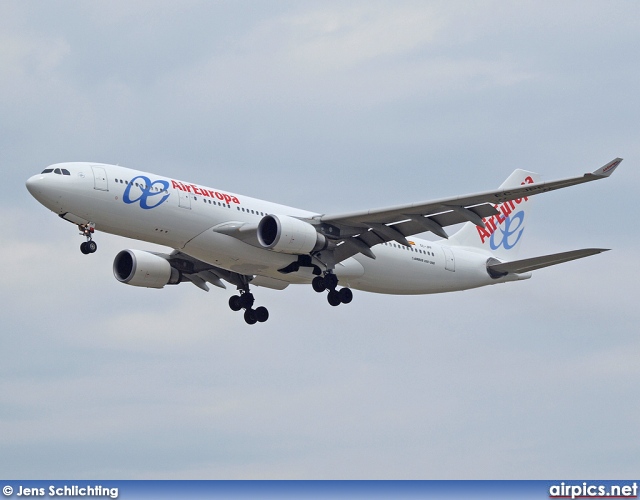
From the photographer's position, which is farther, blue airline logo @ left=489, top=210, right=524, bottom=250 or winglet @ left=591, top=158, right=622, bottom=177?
blue airline logo @ left=489, top=210, right=524, bottom=250

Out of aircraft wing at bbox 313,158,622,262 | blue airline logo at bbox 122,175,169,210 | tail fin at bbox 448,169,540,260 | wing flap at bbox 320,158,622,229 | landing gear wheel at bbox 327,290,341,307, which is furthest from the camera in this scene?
tail fin at bbox 448,169,540,260

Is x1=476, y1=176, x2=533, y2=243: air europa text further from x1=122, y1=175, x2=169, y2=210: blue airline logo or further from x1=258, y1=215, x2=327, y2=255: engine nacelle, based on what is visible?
x1=122, y1=175, x2=169, y2=210: blue airline logo

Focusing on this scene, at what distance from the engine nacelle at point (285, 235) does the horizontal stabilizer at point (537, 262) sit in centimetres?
1021

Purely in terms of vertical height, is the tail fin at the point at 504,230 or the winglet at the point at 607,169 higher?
the tail fin at the point at 504,230

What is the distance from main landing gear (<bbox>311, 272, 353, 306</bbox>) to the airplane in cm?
5

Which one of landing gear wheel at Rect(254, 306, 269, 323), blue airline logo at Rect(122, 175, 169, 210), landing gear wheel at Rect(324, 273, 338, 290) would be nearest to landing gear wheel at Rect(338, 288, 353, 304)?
landing gear wheel at Rect(324, 273, 338, 290)

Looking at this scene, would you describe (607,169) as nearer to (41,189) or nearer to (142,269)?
(41,189)

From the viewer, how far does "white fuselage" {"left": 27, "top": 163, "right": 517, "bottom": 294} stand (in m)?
42.2

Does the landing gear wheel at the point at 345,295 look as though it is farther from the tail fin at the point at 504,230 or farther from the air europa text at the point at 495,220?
the air europa text at the point at 495,220

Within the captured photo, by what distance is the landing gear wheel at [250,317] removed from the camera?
52.2m

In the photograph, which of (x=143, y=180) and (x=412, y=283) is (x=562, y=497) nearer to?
(x=412, y=283)

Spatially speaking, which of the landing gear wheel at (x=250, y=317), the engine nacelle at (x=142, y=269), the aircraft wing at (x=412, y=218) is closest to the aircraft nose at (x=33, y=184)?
the engine nacelle at (x=142, y=269)

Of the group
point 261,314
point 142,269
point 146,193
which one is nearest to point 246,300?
point 261,314

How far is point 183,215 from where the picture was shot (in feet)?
143
